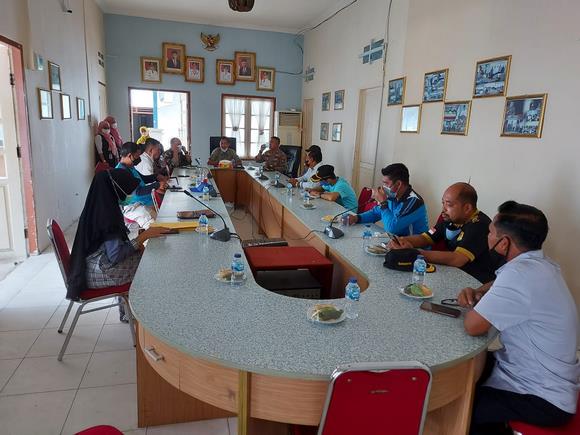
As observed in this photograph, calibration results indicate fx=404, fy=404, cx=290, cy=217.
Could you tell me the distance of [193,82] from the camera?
8.30 metres

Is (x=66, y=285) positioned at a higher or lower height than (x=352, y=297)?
lower

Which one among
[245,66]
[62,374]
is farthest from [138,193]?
[245,66]

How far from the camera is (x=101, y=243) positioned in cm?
224

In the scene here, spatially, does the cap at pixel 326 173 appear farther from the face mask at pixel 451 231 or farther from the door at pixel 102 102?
the door at pixel 102 102

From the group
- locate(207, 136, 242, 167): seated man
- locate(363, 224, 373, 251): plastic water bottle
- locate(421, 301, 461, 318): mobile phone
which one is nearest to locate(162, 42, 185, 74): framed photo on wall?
locate(207, 136, 242, 167): seated man

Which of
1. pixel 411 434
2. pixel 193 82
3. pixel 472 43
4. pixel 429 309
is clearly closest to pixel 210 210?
pixel 429 309

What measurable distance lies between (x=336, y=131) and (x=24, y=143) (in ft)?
15.3

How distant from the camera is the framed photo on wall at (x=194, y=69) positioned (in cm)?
819

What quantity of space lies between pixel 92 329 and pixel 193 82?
6681 mm

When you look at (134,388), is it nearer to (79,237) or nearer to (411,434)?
(79,237)

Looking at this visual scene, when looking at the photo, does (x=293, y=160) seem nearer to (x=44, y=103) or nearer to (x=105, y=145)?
(x=105, y=145)

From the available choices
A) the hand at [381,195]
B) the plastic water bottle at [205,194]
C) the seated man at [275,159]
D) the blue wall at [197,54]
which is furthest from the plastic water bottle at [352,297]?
the blue wall at [197,54]

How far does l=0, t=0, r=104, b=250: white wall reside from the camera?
12.8ft

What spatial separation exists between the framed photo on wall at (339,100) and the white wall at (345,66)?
8cm
